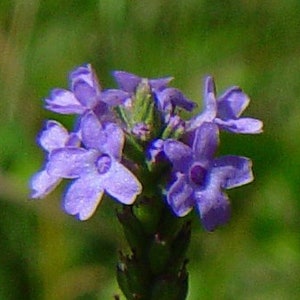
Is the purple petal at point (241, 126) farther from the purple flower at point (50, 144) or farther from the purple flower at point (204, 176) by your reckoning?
the purple flower at point (50, 144)

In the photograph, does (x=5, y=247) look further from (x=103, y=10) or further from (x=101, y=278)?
(x=103, y=10)

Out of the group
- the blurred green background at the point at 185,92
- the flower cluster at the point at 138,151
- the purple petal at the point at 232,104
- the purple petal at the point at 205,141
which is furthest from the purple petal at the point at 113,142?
the blurred green background at the point at 185,92

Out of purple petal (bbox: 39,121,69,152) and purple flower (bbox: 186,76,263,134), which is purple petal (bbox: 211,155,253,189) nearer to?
purple flower (bbox: 186,76,263,134)

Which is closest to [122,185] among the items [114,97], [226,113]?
[114,97]

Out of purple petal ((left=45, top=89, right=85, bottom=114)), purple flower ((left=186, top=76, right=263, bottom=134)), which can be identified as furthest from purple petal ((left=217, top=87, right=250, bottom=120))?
purple petal ((left=45, top=89, right=85, bottom=114))

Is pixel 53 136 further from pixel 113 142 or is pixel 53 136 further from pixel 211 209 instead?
pixel 211 209
